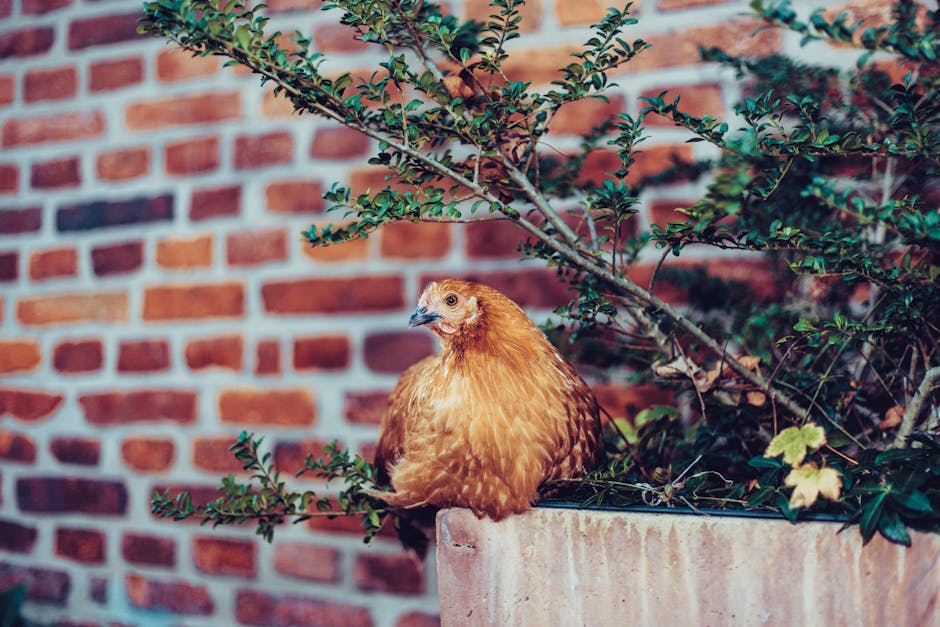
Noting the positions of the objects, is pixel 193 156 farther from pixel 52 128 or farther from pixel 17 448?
pixel 17 448

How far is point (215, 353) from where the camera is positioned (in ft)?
4.07

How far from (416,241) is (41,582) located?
995mm

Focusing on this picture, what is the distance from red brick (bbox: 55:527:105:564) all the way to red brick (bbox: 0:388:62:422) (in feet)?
0.74

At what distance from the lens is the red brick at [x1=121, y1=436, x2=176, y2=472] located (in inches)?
49.6

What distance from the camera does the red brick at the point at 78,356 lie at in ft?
4.29

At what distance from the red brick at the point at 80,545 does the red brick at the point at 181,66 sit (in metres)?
0.87

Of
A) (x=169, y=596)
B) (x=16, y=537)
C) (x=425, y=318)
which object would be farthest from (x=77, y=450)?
(x=425, y=318)

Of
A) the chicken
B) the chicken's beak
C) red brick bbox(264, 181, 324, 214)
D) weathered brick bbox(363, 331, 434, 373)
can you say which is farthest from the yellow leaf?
red brick bbox(264, 181, 324, 214)

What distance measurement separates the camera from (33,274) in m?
1.35

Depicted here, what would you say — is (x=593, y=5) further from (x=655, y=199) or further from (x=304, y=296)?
(x=304, y=296)

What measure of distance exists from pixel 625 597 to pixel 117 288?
1.10 metres

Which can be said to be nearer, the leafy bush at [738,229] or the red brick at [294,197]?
the leafy bush at [738,229]

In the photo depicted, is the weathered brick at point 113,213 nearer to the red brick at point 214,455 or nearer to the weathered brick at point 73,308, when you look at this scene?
the weathered brick at point 73,308

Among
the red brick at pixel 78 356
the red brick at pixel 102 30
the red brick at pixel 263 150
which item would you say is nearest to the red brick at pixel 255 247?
the red brick at pixel 263 150
